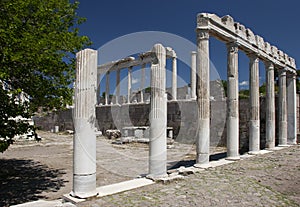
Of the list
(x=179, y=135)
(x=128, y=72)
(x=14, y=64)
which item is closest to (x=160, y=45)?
(x=14, y=64)

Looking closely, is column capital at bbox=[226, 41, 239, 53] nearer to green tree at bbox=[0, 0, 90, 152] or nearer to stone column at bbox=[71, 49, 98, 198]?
green tree at bbox=[0, 0, 90, 152]

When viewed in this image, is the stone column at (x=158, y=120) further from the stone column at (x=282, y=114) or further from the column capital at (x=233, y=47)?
the stone column at (x=282, y=114)

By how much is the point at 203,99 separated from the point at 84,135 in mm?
4738

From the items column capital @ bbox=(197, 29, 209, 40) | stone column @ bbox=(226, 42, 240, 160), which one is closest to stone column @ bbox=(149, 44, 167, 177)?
column capital @ bbox=(197, 29, 209, 40)

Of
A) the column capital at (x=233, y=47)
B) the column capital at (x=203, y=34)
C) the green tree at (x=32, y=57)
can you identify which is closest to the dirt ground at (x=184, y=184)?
the green tree at (x=32, y=57)

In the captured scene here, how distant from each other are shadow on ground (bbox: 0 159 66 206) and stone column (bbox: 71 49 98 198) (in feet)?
5.79

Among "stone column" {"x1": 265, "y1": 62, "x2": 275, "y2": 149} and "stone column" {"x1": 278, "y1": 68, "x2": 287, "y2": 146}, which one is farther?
"stone column" {"x1": 278, "y1": 68, "x2": 287, "y2": 146}

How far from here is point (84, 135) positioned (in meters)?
5.32

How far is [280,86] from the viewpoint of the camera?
14.0 m

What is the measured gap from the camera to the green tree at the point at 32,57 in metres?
5.39

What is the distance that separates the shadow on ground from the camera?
6391 millimetres

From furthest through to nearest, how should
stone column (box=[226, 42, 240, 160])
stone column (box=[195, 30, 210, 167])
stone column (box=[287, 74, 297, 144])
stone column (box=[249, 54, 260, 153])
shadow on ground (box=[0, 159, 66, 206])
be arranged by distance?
stone column (box=[287, 74, 297, 144])
stone column (box=[249, 54, 260, 153])
stone column (box=[226, 42, 240, 160])
stone column (box=[195, 30, 210, 167])
shadow on ground (box=[0, 159, 66, 206])

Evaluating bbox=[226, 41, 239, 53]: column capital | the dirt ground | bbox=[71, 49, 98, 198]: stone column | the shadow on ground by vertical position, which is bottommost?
the shadow on ground

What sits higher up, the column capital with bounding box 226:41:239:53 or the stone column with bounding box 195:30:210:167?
the column capital with bounding box 226:41:239:53
